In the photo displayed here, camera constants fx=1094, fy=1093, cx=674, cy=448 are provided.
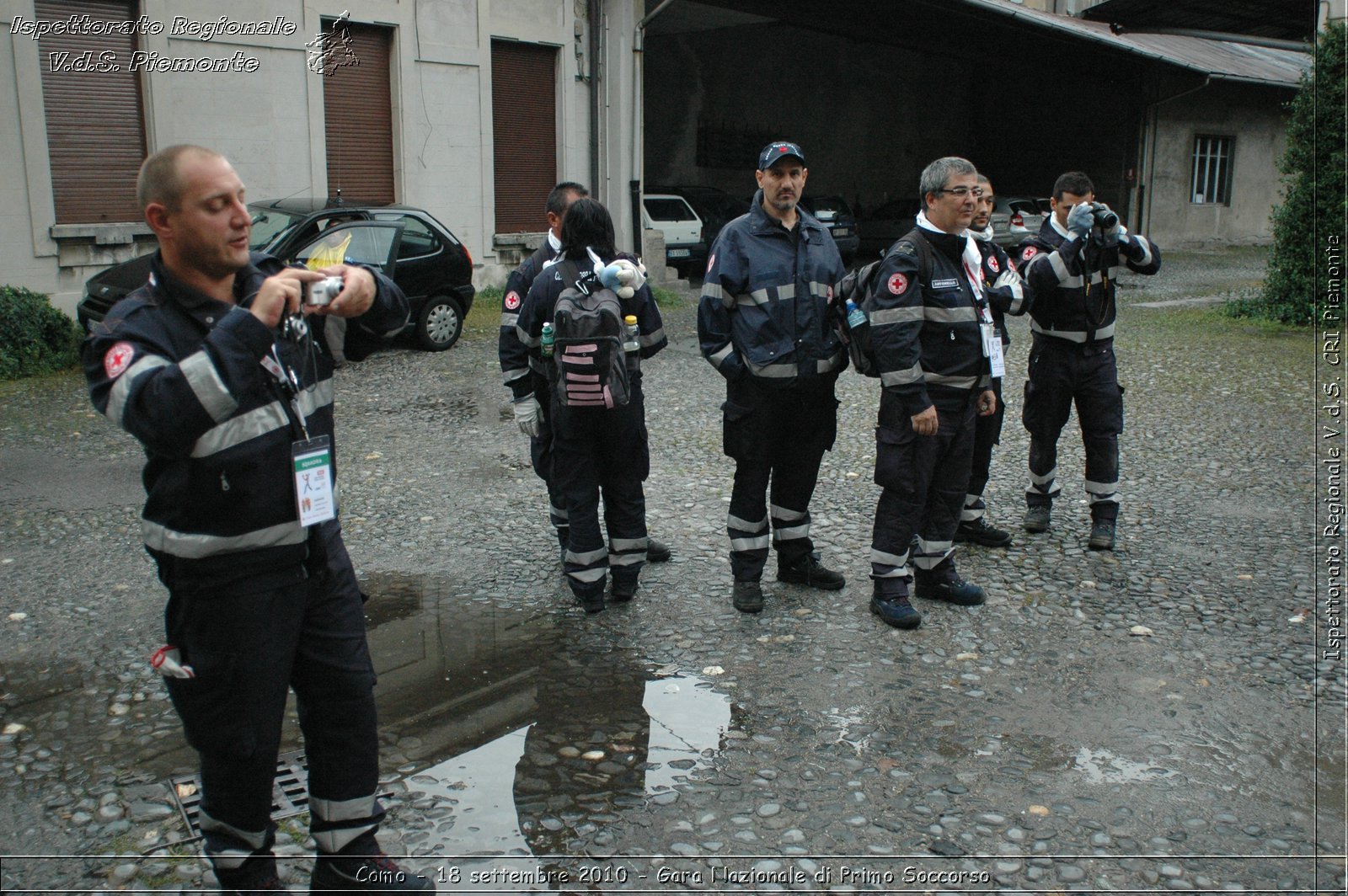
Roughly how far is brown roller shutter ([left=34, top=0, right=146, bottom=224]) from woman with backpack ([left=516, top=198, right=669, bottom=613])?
970 centimetres

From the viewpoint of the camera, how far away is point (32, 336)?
11125 millimetres

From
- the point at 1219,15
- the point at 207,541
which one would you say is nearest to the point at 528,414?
the point at 207,541

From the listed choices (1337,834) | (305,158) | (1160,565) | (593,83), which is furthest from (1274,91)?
(1337,834)

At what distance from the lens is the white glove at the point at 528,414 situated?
5441 mm

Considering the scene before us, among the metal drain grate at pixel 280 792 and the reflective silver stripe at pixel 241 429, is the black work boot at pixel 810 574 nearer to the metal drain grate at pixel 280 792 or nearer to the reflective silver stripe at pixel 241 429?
the metal drain grate at pixel 280 792

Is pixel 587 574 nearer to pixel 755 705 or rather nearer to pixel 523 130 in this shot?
pixel 755 705

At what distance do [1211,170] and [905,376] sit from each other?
97.8 ft

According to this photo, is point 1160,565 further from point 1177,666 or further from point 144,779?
point 144,779

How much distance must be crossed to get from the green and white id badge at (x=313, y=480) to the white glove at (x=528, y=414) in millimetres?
2597

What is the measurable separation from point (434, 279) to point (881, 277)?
28.3 ft

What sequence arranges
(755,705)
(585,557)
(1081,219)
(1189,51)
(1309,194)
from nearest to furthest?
(755,705)
(585,557)
(1081,219)
(1309,194)
(1189,51)

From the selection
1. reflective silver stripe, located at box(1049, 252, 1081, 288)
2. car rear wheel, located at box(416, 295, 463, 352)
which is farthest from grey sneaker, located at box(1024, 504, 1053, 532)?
car rear wheel, located at box(416, 295, 463, 352)

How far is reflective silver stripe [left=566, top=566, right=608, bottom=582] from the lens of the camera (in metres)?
5.12

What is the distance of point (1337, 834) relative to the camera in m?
3.35
